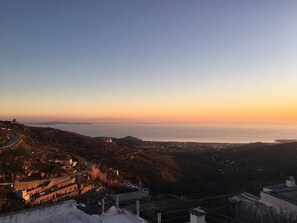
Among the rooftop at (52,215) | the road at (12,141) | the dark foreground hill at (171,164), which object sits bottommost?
the dark foreground hill at (171,164)

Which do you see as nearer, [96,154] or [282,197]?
[282,197]

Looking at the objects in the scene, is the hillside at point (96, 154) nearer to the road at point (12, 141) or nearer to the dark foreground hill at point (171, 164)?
the dark foreground hill at point (171, 164)

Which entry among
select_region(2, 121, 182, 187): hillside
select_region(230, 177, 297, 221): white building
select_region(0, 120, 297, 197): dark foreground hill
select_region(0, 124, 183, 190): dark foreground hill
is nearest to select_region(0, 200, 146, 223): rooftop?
select_region(230, 177, 297, 221): white building

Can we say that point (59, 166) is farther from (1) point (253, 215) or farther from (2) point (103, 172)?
(1) point (253, 215)

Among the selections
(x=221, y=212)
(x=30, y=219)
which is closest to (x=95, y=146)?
(x=221, y=212)

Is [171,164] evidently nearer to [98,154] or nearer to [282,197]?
[98,154]

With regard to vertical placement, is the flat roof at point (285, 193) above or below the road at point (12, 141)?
below

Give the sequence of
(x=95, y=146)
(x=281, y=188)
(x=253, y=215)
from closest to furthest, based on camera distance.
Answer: (x=253, y=215)
(x=281, y=188)
(x=95, y=146)

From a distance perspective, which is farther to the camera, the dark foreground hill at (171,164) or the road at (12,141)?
the road at (12,141)

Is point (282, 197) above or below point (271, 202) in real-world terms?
above

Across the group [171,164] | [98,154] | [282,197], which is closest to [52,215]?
[282,197]

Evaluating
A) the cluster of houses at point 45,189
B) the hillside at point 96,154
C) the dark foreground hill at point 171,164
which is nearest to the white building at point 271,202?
the dark foreground hill at point 171,164
